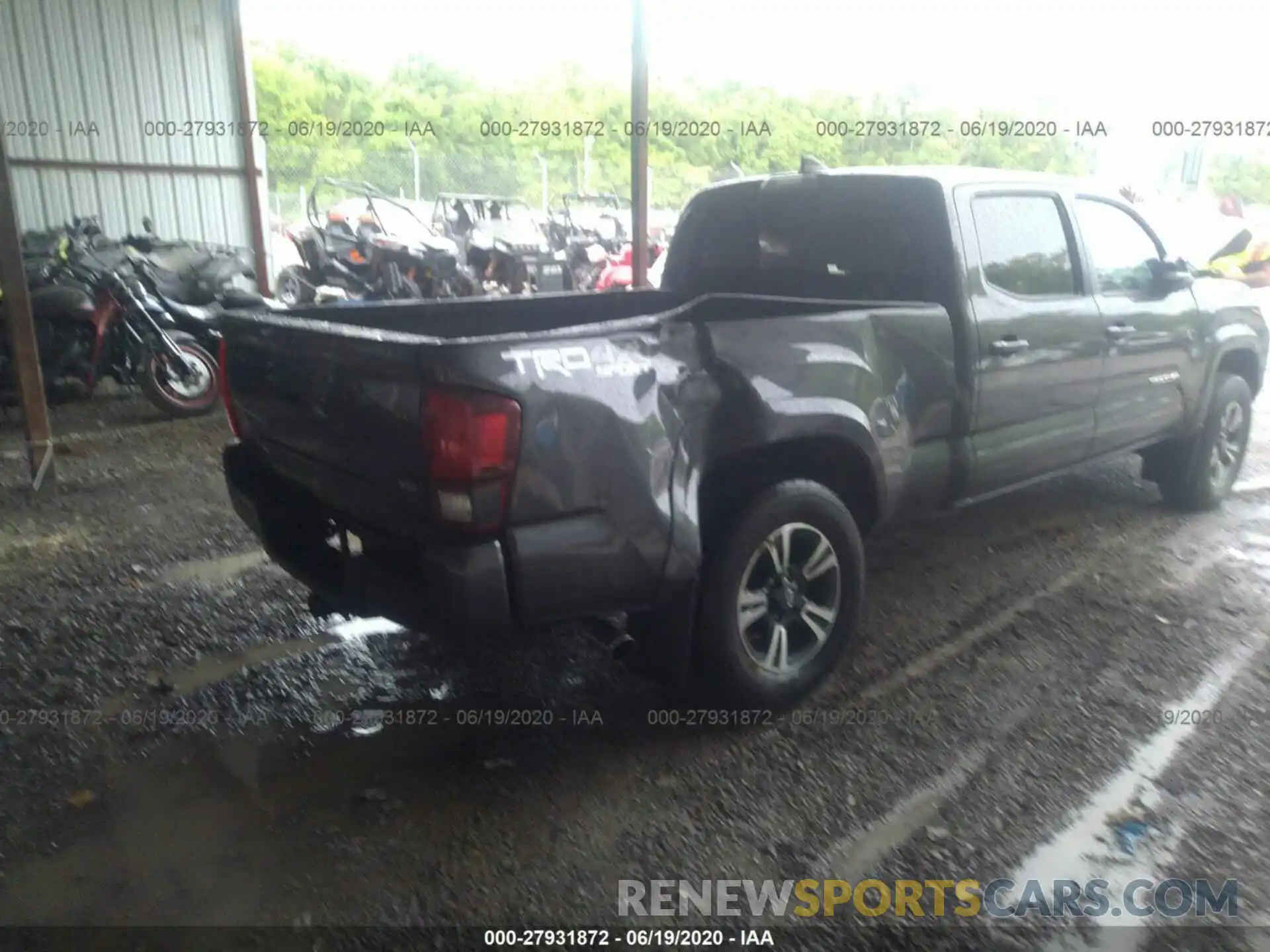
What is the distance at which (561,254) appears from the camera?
43.6ft

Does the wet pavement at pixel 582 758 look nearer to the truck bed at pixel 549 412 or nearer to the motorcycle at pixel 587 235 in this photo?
the truck bed at pixel 549 412

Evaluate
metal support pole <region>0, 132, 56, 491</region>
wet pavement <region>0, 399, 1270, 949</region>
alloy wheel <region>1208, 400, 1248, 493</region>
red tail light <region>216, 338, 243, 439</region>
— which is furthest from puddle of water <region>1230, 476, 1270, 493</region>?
metal support pole <region>0, 132, 56, 491</region>

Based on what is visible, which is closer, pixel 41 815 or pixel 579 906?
pixel 579 906

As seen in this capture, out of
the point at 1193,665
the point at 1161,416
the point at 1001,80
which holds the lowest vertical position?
the point at 1193,665

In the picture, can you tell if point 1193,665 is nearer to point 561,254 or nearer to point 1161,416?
point 1161,416

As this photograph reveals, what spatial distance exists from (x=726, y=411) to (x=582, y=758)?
3.87 ft

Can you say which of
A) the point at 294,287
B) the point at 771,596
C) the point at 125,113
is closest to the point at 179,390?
the point at 294,287

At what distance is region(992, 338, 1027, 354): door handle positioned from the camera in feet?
12.3

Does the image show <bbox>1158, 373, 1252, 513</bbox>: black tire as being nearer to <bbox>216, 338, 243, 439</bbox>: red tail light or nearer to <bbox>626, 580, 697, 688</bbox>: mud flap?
<bbox>626, 580, 697, 688</bbox>: mud flap

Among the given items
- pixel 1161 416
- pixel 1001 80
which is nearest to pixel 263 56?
pixel 1001 80

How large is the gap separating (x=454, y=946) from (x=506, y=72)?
70.5 ft

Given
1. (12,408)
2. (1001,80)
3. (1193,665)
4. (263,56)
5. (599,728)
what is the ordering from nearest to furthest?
(599,728)
(1193,665)
(12,408)
(1001,80)
(263,56)

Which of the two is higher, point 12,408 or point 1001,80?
point 1001,80

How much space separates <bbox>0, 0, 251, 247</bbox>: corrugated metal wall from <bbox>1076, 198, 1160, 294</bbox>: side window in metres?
10.5
